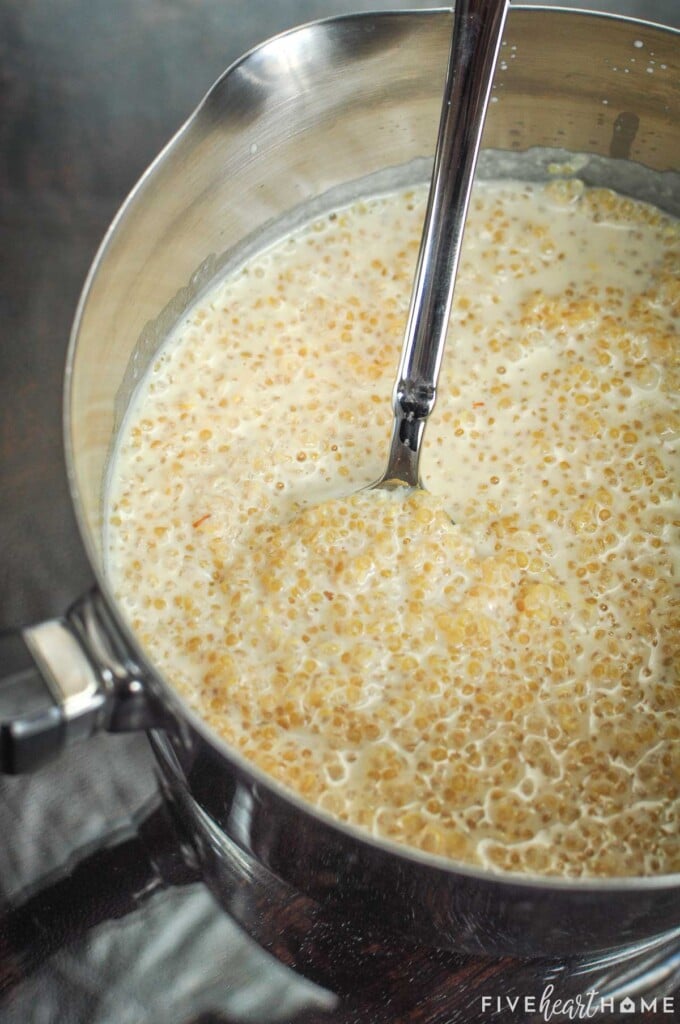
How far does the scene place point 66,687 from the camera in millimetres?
625

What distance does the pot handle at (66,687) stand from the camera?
2.03 ft

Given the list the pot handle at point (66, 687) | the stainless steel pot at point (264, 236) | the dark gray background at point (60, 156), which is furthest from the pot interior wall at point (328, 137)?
the pot handle at point (66, 687)

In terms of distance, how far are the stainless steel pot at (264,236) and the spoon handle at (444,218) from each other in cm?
22

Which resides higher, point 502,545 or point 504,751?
point 502,545

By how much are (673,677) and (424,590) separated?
224mm

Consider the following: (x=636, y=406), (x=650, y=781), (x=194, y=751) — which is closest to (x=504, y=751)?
(x=650, y=781)

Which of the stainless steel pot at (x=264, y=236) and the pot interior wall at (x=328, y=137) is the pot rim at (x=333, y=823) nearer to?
the stainless steel pot at (x=264, y=236)

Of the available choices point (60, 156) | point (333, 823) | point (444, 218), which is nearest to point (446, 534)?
point (444, 218)

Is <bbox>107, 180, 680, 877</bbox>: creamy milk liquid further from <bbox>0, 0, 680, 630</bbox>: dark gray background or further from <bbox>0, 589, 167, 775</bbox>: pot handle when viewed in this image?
<bbox>0, 589, 167, 775</bbox>: pot handle

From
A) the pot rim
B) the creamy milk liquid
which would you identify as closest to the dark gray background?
the creamy milk liquid

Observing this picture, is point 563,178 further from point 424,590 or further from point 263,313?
point 424,590

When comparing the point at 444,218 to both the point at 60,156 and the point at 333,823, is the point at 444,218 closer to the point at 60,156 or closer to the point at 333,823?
the point at 333,823

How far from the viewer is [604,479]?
1.02 m

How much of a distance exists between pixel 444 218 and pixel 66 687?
479mm
